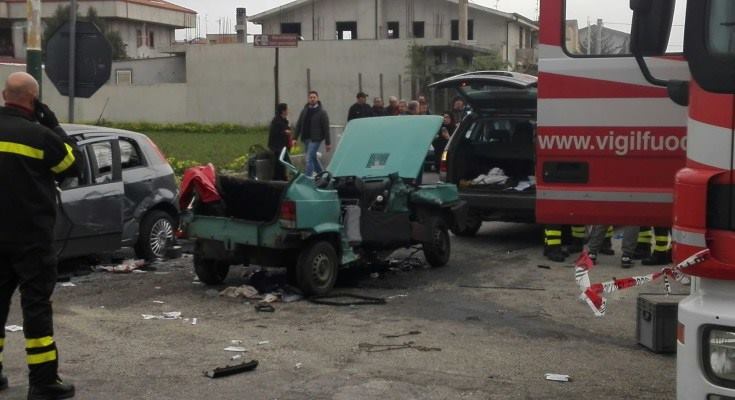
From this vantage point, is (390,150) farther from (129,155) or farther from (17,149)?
(17,149)

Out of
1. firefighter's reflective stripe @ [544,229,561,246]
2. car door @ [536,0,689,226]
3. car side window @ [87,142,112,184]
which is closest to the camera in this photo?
car door @ [536,0,689,226]

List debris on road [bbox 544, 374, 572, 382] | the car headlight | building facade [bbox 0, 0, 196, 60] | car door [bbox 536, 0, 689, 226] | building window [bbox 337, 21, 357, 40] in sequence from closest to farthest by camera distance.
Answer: the car headlight, car door [bbox 536, 0, 689, 226], debris on road [bbox 544, 374, 572, 382], building window [bbox 337, 21, 357, 40], building facade [bbox 0, 0, 196, 60]

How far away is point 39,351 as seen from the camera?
6629 millimetres

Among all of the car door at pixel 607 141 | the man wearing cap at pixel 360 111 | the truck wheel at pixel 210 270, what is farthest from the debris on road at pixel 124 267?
the man wearing cap at pixel 360 111

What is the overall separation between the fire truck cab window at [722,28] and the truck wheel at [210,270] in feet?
23.7

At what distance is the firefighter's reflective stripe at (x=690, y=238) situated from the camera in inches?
166

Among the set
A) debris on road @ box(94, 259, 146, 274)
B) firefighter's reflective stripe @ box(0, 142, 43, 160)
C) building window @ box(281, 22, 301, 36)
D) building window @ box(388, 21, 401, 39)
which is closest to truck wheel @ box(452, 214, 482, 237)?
debris on road @ box(94, 259, 146, 274)

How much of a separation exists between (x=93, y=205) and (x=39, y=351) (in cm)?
490

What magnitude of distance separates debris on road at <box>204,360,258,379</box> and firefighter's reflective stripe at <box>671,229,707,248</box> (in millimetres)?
3902

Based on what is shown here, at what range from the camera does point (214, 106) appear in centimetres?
4791

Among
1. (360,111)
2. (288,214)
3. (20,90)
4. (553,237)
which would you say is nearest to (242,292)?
(288,214)

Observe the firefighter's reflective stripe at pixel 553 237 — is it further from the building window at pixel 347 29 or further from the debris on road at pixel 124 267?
the building window at pixel 347 29

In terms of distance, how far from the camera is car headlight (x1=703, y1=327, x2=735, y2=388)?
4.09 metres

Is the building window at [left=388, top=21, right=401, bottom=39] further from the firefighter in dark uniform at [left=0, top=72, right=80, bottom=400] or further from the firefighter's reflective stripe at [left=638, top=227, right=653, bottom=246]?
the firefighter in dark uniform at [left=0, top=72, right=80, bottom=400]
